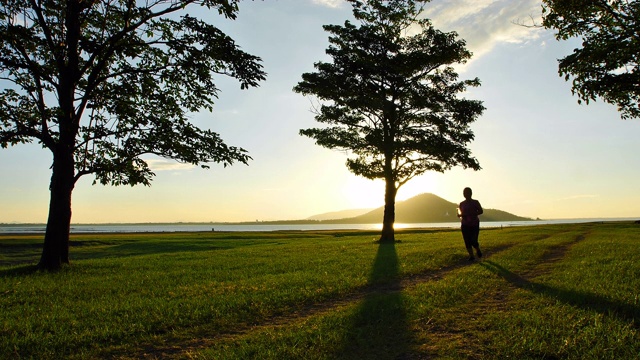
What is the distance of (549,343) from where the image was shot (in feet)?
18.2

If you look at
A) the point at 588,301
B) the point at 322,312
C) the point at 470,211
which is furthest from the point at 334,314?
the point at 470,211

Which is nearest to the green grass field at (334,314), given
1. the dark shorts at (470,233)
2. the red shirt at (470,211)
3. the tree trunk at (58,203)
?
the dark shorts at (470,233)

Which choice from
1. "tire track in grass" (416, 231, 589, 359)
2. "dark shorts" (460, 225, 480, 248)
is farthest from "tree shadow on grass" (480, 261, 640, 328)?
"dark shorts" (460, 225, 480, 248)

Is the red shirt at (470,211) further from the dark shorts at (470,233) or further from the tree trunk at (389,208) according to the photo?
the tree trunk at (389,208)

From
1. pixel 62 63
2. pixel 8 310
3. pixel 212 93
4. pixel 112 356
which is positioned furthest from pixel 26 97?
pixel 112 356

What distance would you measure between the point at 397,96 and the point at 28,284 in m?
24.2

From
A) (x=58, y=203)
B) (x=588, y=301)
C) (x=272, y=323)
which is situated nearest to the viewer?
(x=272, y=323)

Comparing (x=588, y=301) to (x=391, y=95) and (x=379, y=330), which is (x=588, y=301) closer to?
(x=379, y=330)

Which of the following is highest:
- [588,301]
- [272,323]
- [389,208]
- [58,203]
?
[58,203]

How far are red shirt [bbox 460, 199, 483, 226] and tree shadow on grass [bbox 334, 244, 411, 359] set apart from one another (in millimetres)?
5904

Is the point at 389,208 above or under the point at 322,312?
above

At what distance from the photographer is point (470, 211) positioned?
14.7 metres

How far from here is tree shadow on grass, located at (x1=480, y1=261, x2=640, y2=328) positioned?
6.77 meters

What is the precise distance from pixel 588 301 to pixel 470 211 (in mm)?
7052
